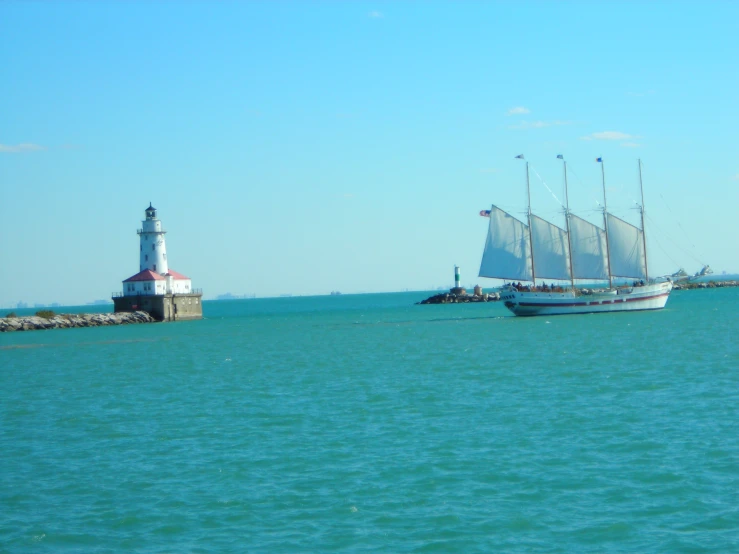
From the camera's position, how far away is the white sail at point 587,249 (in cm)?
7875

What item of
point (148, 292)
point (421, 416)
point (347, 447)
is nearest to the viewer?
point (347, 447)

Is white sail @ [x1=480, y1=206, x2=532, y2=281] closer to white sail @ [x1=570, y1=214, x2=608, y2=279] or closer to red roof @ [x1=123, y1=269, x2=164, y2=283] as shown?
white sail @ [x1=570, y1=214, x2=608, y2=279]

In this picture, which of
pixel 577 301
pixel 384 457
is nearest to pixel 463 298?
pixel 577 301

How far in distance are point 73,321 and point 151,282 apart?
8626 mm

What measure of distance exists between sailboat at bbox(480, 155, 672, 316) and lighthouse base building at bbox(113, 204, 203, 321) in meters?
34.0

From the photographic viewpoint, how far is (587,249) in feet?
260

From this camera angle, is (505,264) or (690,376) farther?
(505,264)

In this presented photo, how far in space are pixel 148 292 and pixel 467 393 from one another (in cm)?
6861

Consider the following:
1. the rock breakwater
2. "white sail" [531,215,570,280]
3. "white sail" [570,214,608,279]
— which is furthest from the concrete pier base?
the rock breakwater

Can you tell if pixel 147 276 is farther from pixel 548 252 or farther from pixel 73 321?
pixel 548 252

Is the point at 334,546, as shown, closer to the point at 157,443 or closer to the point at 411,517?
the point at 411,517

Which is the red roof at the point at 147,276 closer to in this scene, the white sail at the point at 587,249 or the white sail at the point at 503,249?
the white sail at the point at 503,249

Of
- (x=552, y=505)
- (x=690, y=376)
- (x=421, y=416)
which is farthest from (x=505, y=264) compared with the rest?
(x=552, y=505)

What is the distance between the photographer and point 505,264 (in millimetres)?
76625
